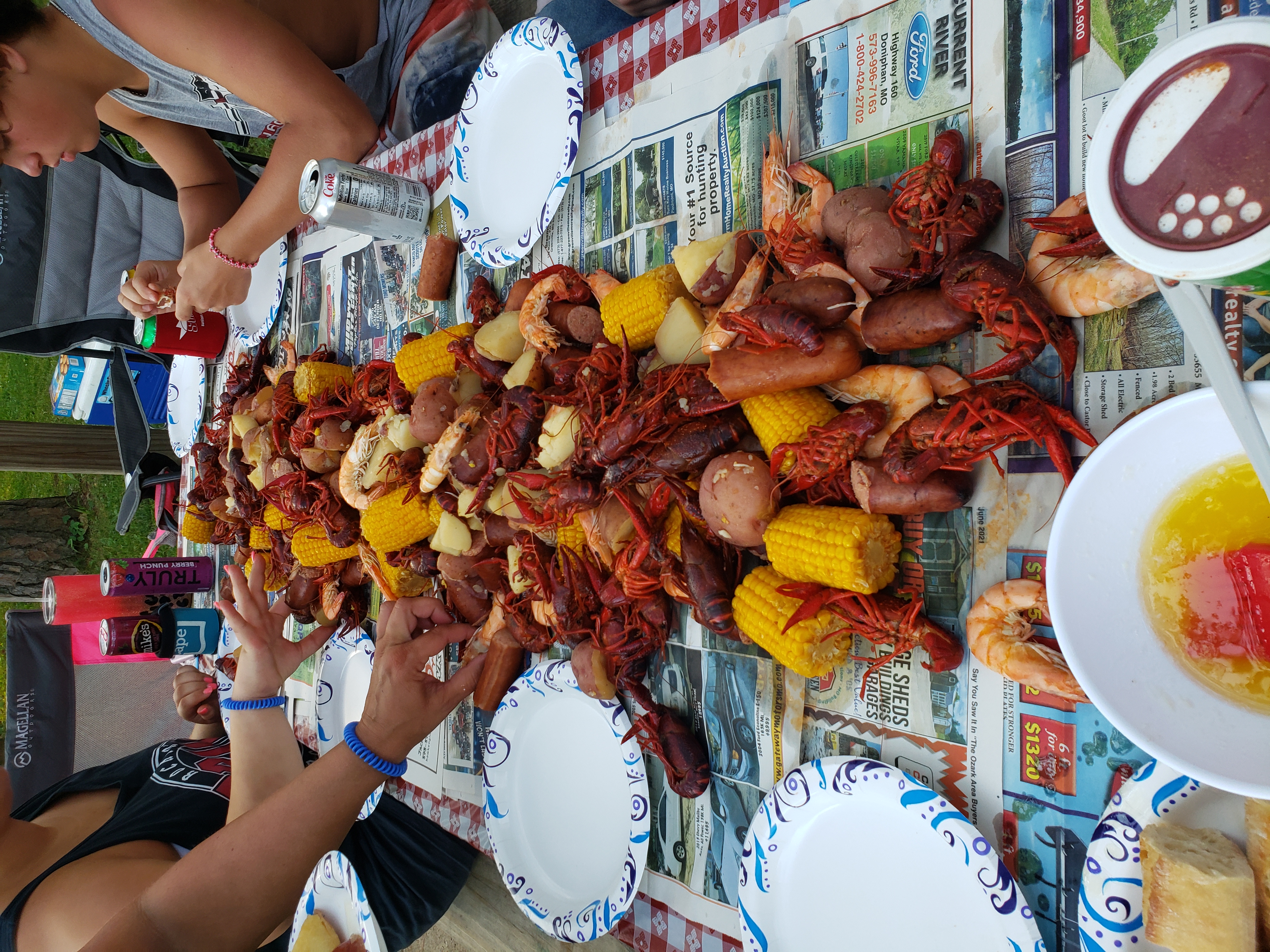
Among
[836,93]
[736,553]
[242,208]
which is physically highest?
[242,208]

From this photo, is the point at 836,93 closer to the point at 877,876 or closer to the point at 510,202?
the point at 510,202

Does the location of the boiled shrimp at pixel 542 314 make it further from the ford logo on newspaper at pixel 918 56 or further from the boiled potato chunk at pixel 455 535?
the ford logo on newspaper at pixel 918 56

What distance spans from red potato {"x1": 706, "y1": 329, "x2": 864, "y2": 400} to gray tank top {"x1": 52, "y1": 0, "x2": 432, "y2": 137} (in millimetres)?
1746

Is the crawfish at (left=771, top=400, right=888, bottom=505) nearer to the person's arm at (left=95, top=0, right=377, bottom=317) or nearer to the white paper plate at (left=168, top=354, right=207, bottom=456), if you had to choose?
the person's arm at (left=95, top=0, right=377, bottom=317)

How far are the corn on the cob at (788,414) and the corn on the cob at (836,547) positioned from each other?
0.36 feet

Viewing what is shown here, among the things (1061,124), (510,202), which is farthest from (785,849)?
(510,202)

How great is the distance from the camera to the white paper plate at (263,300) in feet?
9.23

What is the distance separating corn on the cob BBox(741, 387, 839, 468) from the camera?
3.79 feet

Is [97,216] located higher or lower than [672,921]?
higher

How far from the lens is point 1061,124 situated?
1.03 metres

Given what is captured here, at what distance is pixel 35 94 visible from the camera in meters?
1.80

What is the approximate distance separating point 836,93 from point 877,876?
1.41 meters

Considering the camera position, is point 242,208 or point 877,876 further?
point 242,208

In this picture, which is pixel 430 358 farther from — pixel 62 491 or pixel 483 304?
pixel 62 491
